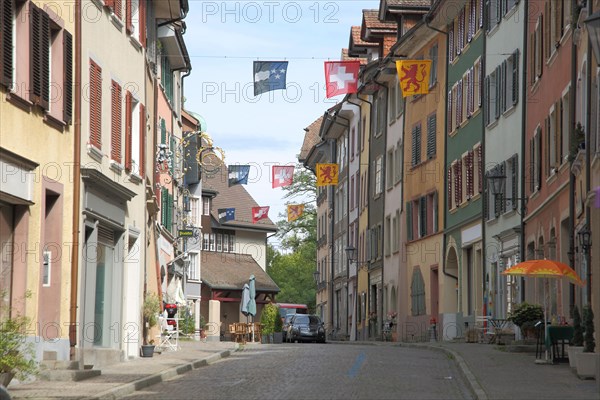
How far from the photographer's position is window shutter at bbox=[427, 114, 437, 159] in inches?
1892

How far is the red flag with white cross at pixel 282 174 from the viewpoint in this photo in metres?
57.2

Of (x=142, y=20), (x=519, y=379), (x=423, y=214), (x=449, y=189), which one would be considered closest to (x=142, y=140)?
(x=142, y=20)

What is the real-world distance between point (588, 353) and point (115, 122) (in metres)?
11.4

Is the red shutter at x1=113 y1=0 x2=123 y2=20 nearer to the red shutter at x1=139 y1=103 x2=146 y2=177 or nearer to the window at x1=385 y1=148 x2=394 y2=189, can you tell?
the red shutter at x1=139 y1=103 x2=146 y2=177

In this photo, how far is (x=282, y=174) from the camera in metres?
57.5

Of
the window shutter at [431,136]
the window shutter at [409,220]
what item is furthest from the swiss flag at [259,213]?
the window shutter at [431,136]

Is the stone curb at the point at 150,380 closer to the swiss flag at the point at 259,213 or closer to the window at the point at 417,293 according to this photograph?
the window at the point at 417,293

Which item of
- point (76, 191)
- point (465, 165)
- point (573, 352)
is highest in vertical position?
point (465, 165)

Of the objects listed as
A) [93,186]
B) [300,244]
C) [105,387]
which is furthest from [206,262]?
[105,387]

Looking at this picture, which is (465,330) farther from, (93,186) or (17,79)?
(17,79)

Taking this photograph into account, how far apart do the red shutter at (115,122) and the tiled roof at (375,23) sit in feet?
101

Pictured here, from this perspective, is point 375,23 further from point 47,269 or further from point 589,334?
point 589,334

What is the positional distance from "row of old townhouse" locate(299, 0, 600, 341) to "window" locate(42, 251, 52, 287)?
908cm

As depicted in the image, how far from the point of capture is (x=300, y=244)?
96.1 m
